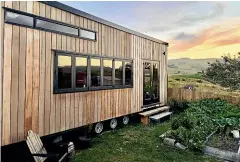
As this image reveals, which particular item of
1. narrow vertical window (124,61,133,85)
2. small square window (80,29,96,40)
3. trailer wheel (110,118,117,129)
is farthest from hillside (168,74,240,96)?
small square window (80,29,96,40)

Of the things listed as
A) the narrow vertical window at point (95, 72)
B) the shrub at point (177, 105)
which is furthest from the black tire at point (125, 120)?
the shrub at point (177, 105)

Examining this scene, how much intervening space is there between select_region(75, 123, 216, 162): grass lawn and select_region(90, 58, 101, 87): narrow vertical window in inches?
66.1

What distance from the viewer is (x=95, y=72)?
648cm

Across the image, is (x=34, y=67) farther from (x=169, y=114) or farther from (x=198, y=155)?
(x=169, y=114)

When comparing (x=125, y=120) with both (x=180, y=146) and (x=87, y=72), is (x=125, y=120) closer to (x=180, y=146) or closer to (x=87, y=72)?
(x=180, y=146)

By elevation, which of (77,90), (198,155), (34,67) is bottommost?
(198,155)

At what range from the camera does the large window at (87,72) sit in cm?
537

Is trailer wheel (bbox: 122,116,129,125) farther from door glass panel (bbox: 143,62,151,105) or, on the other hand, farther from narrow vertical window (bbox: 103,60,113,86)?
narrow vertical window (bbox: 103,60,113,86)

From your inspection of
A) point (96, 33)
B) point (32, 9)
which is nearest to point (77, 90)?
point (96, 33)

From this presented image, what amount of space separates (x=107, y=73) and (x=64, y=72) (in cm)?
184

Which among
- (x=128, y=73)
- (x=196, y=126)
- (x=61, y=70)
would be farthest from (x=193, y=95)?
(x=61, y=70)

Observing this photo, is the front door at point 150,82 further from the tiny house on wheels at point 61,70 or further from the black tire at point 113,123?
the black tire at point 113,123

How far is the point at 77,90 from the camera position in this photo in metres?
5.83

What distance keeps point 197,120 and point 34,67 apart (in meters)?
5.24
